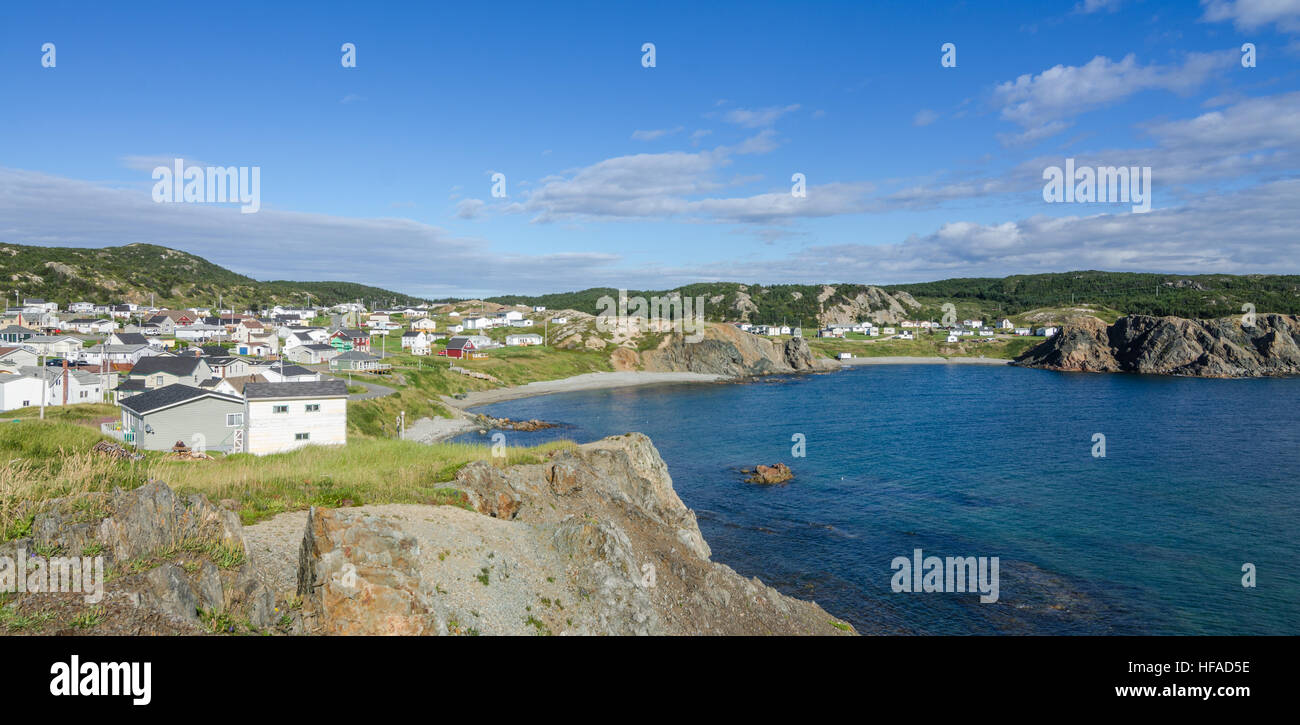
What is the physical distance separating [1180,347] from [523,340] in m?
156

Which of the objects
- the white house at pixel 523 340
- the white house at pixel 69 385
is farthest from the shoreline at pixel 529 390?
the white house at pixel 523 340

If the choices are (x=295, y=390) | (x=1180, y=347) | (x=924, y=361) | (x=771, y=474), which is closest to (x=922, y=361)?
(x=924, y=361)

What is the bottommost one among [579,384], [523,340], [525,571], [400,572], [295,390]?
[579,384]

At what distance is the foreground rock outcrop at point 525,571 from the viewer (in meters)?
13.3

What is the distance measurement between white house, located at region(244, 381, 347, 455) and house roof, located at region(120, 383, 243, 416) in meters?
3.09

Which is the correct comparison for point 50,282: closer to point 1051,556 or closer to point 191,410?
point 191,410

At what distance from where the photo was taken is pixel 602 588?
18.9 metres

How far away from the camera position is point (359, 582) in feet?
43.1

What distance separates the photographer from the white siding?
4319 cm

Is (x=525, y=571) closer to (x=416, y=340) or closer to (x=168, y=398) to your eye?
(x=168, y=398)

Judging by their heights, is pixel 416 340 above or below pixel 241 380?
above

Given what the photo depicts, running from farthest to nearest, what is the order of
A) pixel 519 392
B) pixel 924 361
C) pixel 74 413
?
1. pixel 924 361
2. pixel 519 392
3. pixel 74 413
